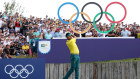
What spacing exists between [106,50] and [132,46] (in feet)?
6.66

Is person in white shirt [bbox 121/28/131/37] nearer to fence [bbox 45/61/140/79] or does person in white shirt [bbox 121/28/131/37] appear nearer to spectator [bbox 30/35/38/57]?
spectator [bbox 30/35/38/57]

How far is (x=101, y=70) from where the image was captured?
12.4m

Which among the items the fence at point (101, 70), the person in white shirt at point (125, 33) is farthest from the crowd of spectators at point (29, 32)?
the fence at point (101, 70)

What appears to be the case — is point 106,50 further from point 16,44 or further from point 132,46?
point 16,44

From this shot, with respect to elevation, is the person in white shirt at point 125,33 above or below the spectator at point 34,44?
above

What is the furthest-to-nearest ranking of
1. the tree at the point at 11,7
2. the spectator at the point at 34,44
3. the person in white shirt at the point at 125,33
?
1. the tree at the point at 11,7
2. the person in white shirt at the point at 125,33
3. the spectator at the point at 34,44

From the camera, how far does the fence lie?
1214 centimetres

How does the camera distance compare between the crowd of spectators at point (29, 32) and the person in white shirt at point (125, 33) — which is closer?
the crowd of spectators at point (29, 32)

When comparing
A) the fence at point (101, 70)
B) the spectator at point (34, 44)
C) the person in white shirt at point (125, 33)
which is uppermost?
the person in white shirt at point (125, 33)

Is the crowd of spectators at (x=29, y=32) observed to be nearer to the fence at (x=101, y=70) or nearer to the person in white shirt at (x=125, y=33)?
the person in white shirt at (x=125, y=33)

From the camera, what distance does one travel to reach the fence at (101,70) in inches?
478

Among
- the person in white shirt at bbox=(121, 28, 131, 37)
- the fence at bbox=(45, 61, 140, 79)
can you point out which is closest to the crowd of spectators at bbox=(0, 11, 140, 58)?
the person in white shirt at bbox=(121, 28, 131, 37)

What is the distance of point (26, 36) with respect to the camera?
2125 centimetres

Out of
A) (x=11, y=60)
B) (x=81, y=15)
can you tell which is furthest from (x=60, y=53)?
(x=11, y=60)
